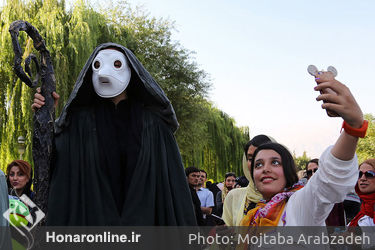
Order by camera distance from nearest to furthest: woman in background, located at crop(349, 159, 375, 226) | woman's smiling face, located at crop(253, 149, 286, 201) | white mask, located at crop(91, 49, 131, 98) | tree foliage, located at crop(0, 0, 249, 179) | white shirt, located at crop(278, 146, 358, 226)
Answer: white shirt, located at crop(278, 146, 358, 226) → woman's smiling face, located at crop(253, 149, 286, 201) → white mask, located at crop(91, 49, 131, 98) → woman in background, located at crop(349, 159, 375, 226) → tree foliage, located at crop(0, 0, 249, 179)

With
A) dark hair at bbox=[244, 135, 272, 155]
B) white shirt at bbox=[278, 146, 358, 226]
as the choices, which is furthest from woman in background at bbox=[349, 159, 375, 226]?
white shirt at bbox=[278, 146, 358, 226]

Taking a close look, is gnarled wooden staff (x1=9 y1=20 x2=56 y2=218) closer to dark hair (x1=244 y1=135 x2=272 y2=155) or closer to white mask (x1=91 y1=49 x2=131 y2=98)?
white mask (x1=91 y1=49 x2=131 y2=98)

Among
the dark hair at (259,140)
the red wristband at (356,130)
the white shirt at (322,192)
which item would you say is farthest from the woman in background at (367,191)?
the red wristband at (356,130)

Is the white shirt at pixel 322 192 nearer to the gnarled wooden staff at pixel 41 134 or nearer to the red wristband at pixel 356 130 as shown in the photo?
the red wristband at pixel 356 130

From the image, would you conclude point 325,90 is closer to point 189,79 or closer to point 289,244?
point 289,244

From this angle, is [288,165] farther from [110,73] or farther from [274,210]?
[110,73]

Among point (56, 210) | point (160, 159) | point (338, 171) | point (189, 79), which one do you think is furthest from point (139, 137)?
point (189, 79)

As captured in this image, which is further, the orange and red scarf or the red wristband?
the orange and red scarf

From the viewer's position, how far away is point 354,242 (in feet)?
15.1

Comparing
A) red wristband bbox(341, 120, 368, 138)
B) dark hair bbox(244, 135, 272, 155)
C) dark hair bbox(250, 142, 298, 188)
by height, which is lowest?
dark hair bbox(250, 142, 298, 188)

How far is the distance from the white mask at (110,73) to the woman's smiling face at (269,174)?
98cm

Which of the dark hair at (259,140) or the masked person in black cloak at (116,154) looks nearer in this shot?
the masked person in black cloak at (116,154)

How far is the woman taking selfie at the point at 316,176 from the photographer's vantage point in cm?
162

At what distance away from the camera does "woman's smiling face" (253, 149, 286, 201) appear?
2439mm
